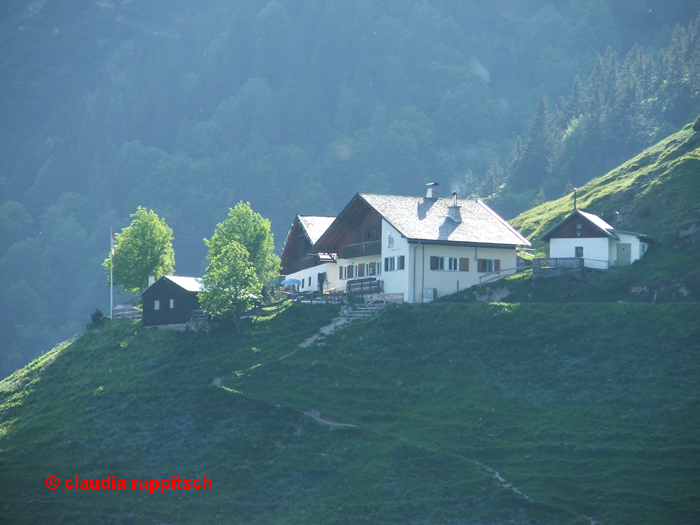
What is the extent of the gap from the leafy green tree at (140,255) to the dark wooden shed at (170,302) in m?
11.8

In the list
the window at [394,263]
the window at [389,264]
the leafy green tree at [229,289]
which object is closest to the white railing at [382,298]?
the window at [394,263]

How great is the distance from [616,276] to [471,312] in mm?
13336

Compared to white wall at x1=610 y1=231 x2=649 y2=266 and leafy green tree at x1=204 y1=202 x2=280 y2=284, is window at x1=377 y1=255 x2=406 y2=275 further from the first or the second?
white wall at x1=610 y1=231 x2=649 y2=266

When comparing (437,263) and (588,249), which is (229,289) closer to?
(437,263)

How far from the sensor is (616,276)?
7000cm

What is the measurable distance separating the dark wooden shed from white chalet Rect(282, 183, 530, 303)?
1367cm

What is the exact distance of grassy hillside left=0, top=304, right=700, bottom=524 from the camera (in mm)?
44906

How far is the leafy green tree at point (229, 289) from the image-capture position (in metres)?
69.2

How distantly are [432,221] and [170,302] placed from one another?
77.2ft

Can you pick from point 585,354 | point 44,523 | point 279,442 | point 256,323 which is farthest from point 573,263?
point 44,523

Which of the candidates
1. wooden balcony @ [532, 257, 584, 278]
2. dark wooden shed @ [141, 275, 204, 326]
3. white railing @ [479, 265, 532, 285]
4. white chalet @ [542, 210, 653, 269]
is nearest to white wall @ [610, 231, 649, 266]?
white chalet @ [542, 210, 653, 269]

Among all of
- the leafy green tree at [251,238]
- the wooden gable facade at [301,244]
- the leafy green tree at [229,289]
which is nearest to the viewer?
the leafy green tree at [229,289]

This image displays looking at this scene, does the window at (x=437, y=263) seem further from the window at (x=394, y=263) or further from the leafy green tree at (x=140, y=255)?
the leafy green tree at (x=140, y=255)

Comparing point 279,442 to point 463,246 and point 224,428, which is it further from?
point 463,246
